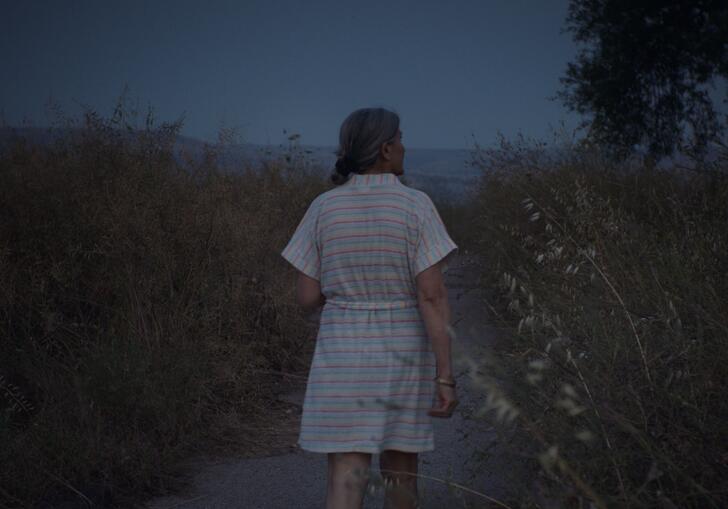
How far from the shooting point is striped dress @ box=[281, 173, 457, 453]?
8.77ft

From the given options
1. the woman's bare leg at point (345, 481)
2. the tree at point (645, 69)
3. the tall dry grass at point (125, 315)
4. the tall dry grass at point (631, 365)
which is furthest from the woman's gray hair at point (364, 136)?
the tree at point (645, 69)

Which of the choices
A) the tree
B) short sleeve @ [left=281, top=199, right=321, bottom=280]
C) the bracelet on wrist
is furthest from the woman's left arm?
the tree

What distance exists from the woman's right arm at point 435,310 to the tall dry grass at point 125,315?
205 cm

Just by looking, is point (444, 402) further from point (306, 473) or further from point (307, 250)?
point (306, 473)

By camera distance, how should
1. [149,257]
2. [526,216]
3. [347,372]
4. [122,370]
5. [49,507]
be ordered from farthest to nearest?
1. [526,216]
2. [149,257]
3. [122,370]
4. [49,507]
5. [347,372]

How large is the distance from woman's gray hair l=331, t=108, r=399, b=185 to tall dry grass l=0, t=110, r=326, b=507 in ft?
7.03

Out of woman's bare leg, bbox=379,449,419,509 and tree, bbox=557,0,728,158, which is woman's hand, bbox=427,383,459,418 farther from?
tree, bbox=557,0,728,158

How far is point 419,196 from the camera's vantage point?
271 cm

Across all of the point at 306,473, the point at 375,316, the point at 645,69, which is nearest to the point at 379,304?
the point at 375,316

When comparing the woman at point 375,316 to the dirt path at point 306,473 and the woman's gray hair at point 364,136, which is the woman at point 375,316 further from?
the dirt path at point 306,473

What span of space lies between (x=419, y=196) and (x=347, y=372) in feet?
2.19

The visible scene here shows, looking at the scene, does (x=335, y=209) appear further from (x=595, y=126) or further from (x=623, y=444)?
(x=595, y=126)

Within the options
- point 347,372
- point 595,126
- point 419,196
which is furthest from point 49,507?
point 595,126

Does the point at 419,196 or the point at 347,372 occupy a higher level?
the point at 419,196
